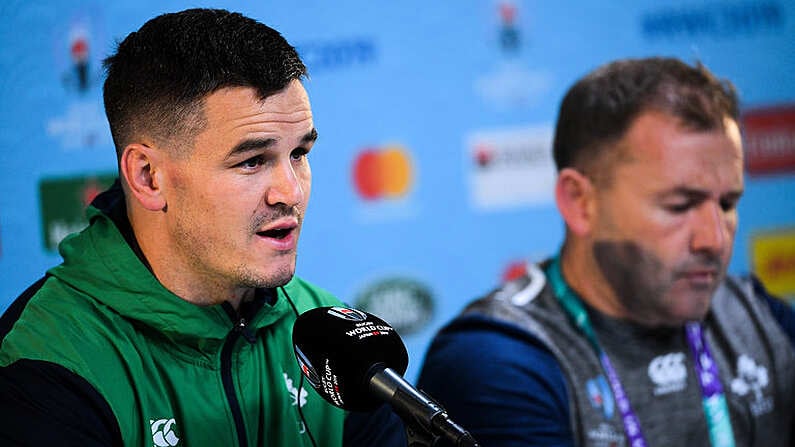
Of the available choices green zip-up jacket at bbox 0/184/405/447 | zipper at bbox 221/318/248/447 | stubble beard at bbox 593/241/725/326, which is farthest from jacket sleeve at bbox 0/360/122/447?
stubble beard at bbox 593/241/725/326

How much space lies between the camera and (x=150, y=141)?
1.37 meters

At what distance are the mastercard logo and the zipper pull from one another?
1119 mm

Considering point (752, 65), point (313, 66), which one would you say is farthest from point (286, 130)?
point (752, 65)

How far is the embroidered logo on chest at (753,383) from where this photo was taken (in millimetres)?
2002

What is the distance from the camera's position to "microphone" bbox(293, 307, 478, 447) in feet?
3.61

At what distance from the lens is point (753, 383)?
6.63ft

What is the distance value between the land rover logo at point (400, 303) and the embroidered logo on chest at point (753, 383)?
0.80m

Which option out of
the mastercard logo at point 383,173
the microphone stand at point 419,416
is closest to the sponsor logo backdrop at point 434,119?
the mastercard logo at point 383,173

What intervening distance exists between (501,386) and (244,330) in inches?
21.1

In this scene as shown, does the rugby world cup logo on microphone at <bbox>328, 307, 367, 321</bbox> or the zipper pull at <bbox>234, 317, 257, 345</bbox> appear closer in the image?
the rugby world cup logo on microphone at <bbox>328, 307, 367, 321</bbox>

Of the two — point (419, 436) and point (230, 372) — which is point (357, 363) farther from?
point (230, 372)

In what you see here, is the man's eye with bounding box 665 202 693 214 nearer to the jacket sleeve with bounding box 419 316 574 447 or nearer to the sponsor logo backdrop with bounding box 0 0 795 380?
the jacket sleeve with bounding box 419 316 574 447

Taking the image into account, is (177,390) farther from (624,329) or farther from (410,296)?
(410,296)

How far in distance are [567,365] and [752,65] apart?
5.05 feet
